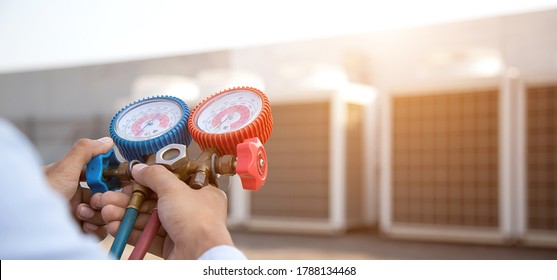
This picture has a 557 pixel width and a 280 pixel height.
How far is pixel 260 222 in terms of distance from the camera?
13.9 feet

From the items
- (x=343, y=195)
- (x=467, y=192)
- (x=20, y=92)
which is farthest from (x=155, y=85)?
(x=467, y=192)

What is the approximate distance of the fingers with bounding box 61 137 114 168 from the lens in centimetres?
68

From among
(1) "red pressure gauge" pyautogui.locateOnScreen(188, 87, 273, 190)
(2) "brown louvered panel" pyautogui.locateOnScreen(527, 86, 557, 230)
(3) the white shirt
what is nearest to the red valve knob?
(1) "red pressure gauge" pyautogui.locateOnScreen(188, 87, 273, 190)

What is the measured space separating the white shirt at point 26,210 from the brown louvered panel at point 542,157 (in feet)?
11.2

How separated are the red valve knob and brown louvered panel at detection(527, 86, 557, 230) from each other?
10.4 ft

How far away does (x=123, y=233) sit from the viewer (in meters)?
0.61

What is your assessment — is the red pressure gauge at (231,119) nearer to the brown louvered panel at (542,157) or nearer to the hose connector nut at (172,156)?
the hose connector nut at (172,156)

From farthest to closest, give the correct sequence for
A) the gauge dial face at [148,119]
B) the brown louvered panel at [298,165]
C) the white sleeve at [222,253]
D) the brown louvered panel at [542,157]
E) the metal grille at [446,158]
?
1. the brown louvered panel at [298,165]
2. the metal grille at [446,158]
3. the brown louvered panel at [542,157]
4. the gauge dial face at [148,119]
5. the white sleeve at [222,253]

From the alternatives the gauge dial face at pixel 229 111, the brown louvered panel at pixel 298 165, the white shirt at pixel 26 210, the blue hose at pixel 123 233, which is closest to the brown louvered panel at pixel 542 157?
the brown louvered panel at pixel 298 165

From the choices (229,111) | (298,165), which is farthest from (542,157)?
(229,111)

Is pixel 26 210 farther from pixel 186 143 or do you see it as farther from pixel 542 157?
pixel 542 157

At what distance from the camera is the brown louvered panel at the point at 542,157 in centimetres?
338
